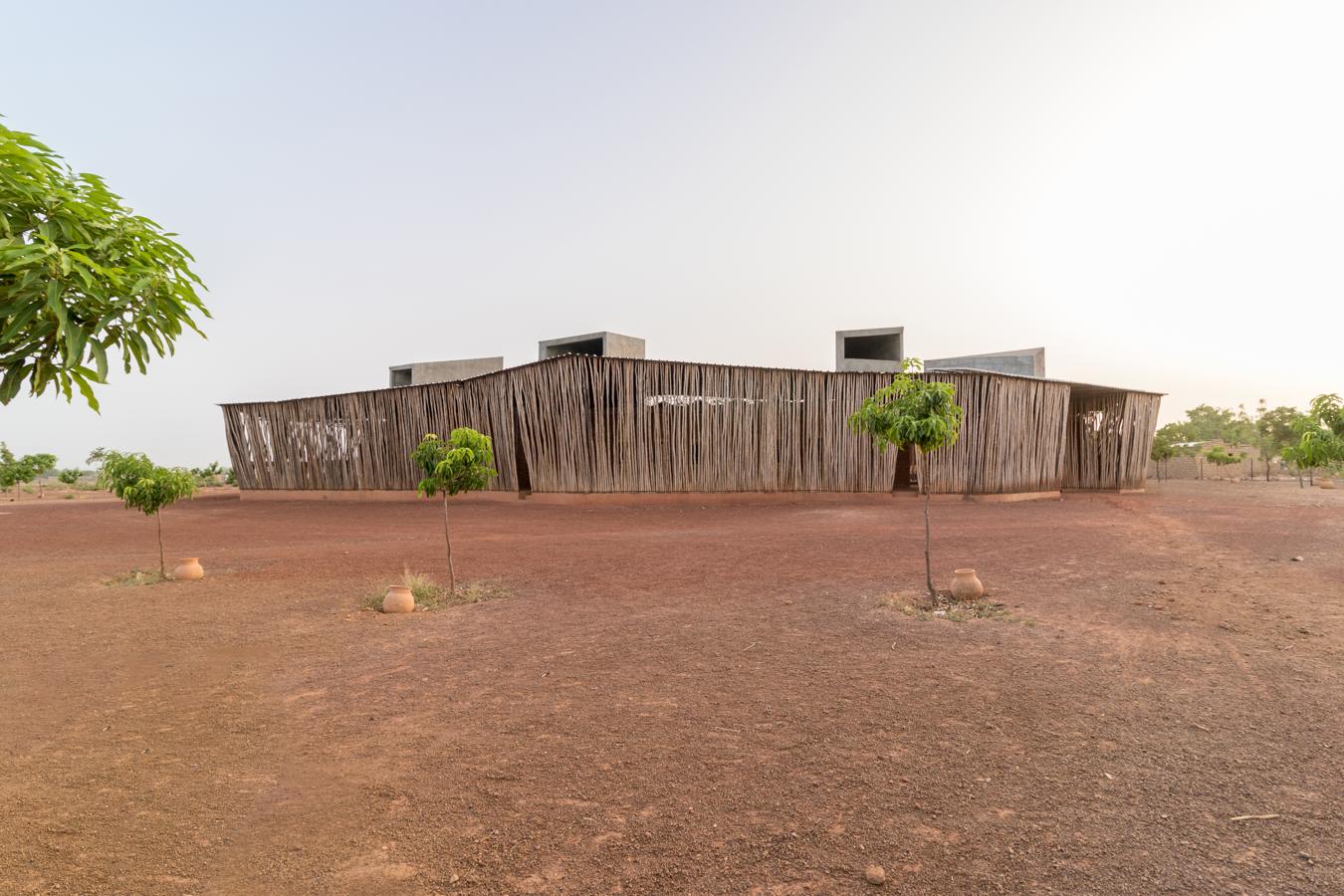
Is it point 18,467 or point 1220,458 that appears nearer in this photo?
point 18,467

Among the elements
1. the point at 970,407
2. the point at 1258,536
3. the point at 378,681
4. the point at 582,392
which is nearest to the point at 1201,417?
the point at 970,407

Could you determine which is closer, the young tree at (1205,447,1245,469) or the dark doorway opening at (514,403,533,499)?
the dark doorway opening at (514,403,533,499)

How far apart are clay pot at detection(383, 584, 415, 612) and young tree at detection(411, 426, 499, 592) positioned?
0.71 meters

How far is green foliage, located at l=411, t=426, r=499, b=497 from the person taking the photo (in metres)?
8.30

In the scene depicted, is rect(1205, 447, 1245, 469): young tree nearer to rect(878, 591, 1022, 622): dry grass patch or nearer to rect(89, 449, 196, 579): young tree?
rect(878, 591, 1022, 622): dry grass patch

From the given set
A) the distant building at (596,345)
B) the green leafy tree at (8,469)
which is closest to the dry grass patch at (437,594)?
the distant building at (596,345)

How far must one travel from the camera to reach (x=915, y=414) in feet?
24.3

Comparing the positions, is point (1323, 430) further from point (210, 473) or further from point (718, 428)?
point (210, 473)

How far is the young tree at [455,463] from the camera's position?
830cm

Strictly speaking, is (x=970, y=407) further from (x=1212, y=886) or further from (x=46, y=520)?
(x=46, y=520)

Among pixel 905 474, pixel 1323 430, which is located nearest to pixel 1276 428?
pixel 905 474

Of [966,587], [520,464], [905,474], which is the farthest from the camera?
[905,474]

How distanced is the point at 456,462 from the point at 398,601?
180 centimetres


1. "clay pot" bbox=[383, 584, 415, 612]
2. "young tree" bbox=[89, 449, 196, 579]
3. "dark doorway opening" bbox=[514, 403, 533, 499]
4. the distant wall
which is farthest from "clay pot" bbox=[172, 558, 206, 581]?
the distant wall
